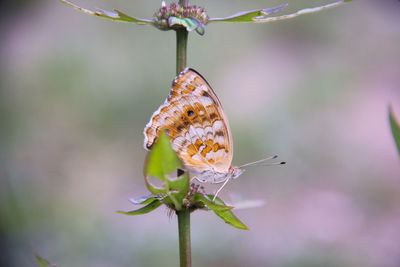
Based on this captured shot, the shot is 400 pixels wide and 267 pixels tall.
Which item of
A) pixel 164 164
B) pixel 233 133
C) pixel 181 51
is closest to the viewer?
pixel 164 164

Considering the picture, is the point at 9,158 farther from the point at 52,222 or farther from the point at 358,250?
the point at 358,250

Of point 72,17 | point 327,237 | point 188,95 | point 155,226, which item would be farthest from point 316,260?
point 72,17

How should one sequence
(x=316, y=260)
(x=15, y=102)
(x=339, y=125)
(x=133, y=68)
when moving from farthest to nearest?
(x=133, y=68), (x=339, y=125), (x=15, y=102), (x=316, y=260)

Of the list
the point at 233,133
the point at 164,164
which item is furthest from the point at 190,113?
the point at 233,133

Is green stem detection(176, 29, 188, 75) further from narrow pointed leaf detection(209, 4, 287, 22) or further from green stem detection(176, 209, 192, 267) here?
green stem detection(176, 209, 192, 267)

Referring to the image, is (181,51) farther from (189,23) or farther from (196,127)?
(196,127)

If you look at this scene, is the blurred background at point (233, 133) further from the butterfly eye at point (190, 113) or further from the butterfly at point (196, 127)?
the butterfly eye at point (190, 113)

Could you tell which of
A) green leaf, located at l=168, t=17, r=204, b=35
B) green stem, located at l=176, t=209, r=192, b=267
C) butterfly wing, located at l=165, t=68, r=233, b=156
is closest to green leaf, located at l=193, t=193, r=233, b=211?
green stem, located at l=176, t=209, r=192, b=267
